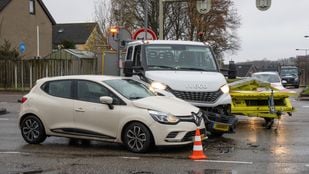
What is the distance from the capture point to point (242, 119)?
17.6m

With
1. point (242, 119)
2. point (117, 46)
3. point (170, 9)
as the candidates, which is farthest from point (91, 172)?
point (170, 9)

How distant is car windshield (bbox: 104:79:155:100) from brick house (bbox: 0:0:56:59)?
3886 cm

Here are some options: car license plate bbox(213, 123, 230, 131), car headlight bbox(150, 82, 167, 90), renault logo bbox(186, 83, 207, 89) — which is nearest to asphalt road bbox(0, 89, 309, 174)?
car license plate bbox(213, 123, 230, 131)

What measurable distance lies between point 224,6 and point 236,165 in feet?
154

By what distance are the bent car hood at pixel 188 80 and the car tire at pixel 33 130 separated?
110 inches

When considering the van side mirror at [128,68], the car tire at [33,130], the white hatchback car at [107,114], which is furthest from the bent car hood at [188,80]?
the car tire at [33,130]

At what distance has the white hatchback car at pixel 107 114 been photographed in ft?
34.1

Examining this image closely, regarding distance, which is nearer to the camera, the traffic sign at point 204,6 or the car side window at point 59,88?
the car side window at point 59,88

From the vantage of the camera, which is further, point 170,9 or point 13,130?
point 170,9

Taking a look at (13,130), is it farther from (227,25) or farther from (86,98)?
(227,25)

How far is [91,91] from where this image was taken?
11297 mm

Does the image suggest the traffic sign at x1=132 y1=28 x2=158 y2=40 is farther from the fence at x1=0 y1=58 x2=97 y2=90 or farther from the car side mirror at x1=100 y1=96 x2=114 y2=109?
the fence at x1=0 y1=58 x2=97 y2=90

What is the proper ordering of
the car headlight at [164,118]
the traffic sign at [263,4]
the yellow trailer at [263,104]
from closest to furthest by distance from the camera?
the car headlight at [164,118] → the yellow trailer at [263,104] → the traffic sign at [263,4]

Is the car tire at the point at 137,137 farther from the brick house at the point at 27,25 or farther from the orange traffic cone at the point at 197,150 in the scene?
the brick house at the point at 27,25
